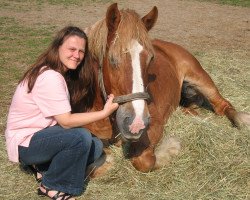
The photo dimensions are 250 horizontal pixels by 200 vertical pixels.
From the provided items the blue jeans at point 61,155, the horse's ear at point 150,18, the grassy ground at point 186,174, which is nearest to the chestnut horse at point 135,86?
the horse's ear at point 150,18

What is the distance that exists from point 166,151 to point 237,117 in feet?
4.49

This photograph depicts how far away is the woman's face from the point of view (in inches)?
132

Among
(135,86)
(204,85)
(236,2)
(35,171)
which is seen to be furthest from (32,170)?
(236,2)

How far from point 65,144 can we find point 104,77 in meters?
0.64

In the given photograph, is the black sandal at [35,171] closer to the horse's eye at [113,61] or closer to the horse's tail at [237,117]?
the horse's eye at [113,61]

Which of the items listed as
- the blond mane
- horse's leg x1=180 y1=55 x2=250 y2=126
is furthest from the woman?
horse's leg x1=180 y1=55 x2=250 y2=126

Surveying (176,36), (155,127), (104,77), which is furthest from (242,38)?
(104,77)

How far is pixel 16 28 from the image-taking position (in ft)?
34.9

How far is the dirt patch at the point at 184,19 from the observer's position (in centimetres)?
978

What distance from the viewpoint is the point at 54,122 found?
340 centimetres

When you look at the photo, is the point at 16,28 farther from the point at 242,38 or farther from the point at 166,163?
the point at 166,163

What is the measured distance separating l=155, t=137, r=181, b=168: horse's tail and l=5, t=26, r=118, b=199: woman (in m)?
0.78

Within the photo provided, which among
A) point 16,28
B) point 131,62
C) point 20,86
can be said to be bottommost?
point 16,28

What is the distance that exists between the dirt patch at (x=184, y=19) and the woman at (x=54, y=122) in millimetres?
5810
